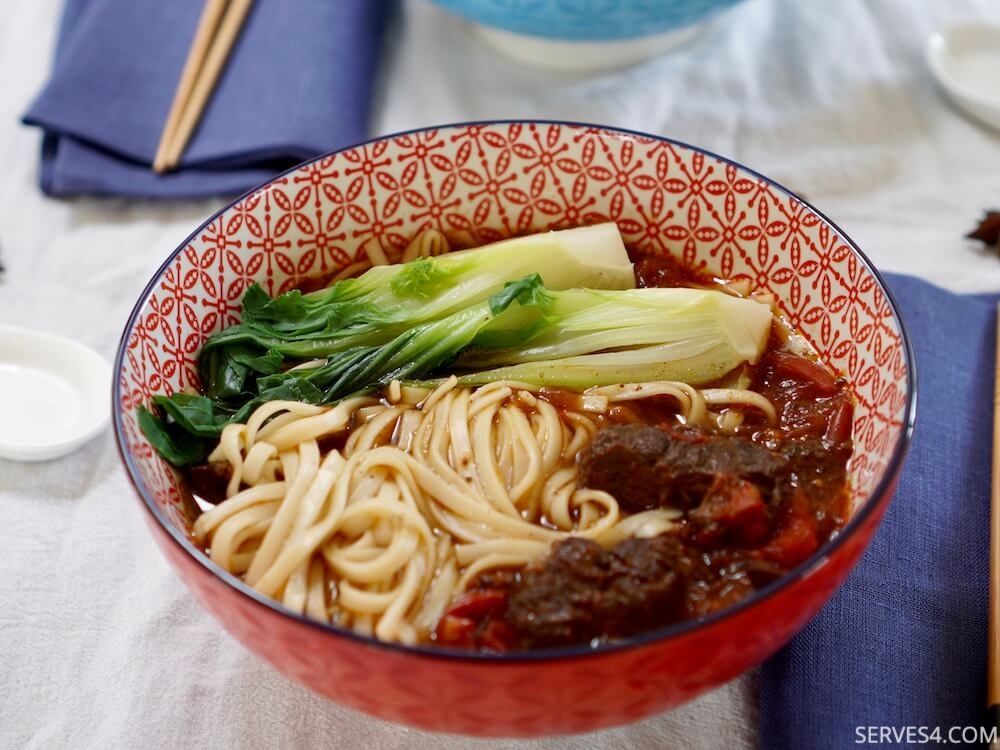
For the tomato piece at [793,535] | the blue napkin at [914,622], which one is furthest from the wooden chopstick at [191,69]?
the blue napkin at [914,622]

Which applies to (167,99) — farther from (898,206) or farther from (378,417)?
(898,206)

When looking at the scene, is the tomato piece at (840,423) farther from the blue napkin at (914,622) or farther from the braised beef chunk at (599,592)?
the braised beef chunk at (599,592)

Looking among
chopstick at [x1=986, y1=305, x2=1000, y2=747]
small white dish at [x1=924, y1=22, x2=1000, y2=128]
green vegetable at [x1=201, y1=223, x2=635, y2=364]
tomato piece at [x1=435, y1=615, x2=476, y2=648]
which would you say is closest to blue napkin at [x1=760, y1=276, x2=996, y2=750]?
chopstick at [x1=986, y1=305, x2=1000, y2=747]

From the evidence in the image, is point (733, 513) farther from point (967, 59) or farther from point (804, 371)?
point (967, 59)

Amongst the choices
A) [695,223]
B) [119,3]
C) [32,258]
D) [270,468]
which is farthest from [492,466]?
[119,3]

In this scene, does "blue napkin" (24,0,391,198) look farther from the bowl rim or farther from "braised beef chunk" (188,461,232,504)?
"braised beef chunk" (188,461,232,504)
